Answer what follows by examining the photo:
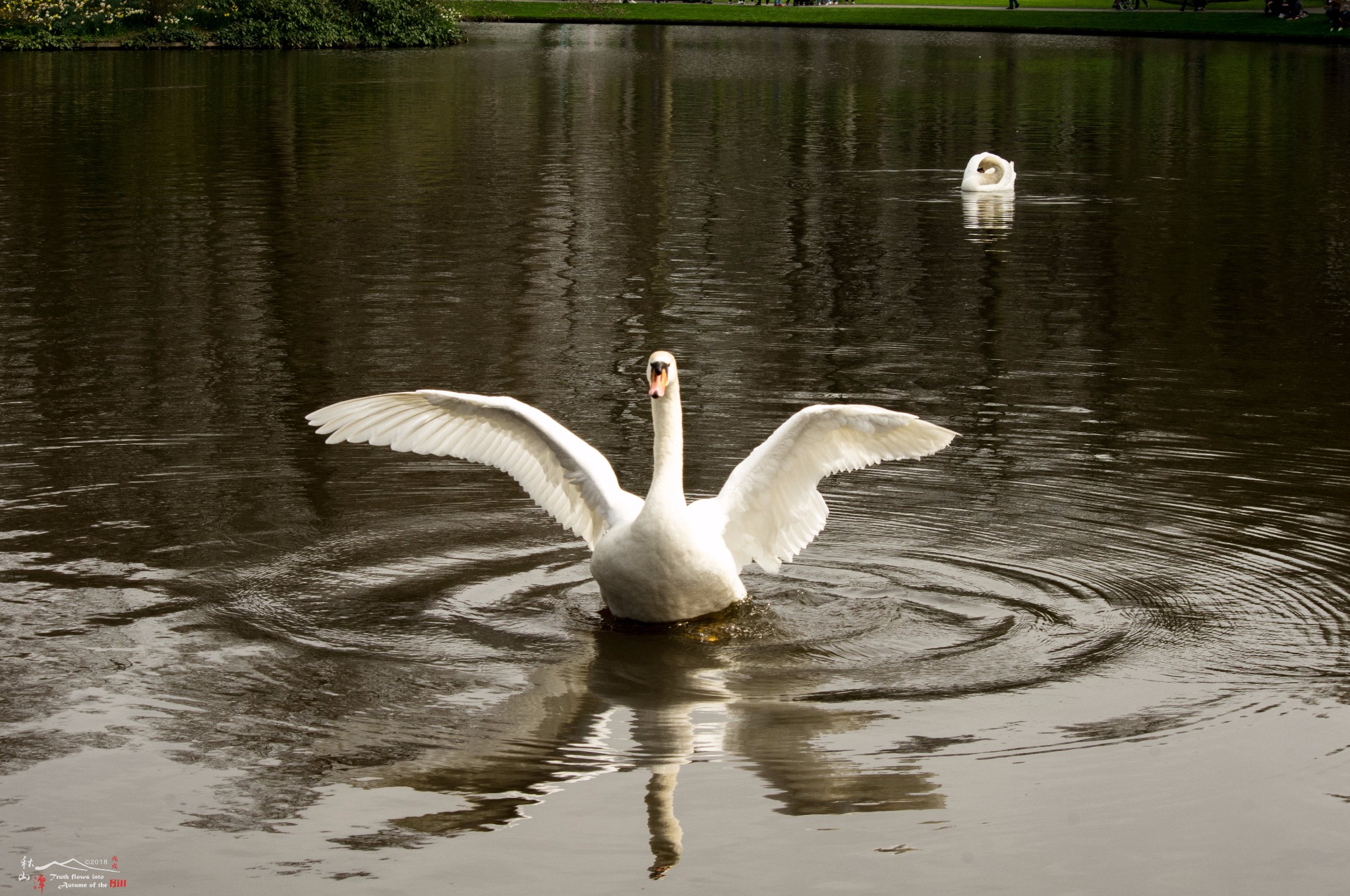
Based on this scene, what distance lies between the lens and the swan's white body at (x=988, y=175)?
22.8 m

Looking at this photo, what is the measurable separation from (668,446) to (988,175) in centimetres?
1641

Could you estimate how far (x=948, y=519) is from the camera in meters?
9.36

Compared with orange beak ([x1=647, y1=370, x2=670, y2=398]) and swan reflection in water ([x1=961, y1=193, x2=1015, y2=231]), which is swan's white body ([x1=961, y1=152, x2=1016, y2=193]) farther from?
orange beak ([x1=647, y1=370, x2=670, y2=398])

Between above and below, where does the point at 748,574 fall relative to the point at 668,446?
below

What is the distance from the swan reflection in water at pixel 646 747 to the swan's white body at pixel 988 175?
16.3 m

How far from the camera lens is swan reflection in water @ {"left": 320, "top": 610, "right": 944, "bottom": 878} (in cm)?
602

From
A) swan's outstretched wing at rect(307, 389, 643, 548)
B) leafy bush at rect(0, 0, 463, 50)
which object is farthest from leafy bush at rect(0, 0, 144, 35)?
swan's outstretched wing at rect(307, 389, 643, 548)

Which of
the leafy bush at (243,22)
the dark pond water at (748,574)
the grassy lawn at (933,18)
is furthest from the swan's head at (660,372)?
the grassy lawn at (933,18)

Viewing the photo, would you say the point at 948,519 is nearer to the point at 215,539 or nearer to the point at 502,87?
the point at 215,539

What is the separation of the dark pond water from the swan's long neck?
739 mm

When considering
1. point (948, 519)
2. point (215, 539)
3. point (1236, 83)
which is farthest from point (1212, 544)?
point (1236, 83)

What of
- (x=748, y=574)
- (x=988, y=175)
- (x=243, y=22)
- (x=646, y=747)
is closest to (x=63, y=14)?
(x=243, y=22)

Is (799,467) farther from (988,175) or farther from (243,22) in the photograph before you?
(243,22)

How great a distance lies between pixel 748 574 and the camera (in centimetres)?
895
